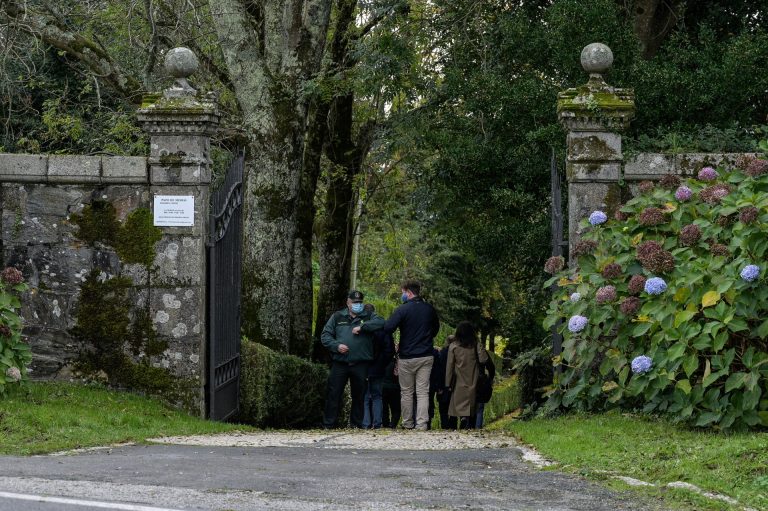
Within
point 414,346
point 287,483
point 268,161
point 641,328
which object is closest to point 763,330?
point 641,328

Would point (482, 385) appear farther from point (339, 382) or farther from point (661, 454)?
point (661, 454)

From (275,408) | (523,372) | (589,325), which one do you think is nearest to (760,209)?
(589,325)

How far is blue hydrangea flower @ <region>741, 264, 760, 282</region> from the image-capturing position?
325 inches

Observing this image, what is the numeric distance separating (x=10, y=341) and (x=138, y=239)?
6.24ft

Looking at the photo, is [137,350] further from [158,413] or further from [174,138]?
[174,138]

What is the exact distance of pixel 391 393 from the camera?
570 inches

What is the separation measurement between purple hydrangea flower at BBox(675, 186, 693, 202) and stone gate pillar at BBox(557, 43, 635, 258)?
3.69 ft

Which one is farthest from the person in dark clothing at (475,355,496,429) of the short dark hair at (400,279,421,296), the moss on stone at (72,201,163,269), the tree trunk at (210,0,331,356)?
the moss on stone at (72,201,163,269)

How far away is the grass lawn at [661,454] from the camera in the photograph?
657cm

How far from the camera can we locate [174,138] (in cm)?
1127

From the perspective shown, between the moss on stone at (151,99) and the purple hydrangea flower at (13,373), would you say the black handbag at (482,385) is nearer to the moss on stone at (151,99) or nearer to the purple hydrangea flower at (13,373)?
the moss on stone at (151,99)

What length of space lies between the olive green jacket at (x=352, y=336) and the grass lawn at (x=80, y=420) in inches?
73.5

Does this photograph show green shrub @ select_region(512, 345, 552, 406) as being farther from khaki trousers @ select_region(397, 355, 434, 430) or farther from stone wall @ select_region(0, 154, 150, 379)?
stone wall @ select_region(0, 154, 150, 379)

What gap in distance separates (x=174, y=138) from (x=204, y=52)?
8.24 meters
